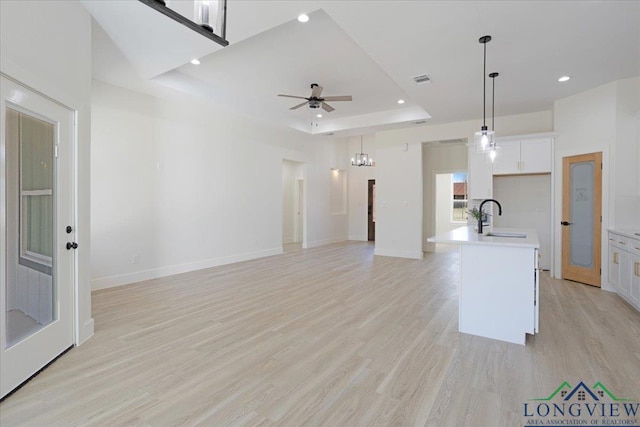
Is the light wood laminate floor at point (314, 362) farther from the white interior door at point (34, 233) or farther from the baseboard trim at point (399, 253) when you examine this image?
the baseboard trim at point (399, 253)

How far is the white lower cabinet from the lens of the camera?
12.2 ft

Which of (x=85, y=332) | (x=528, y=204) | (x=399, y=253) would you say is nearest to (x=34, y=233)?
(x=85, y=332)

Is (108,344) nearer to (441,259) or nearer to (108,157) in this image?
(108,157)

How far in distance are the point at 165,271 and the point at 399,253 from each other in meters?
5.20

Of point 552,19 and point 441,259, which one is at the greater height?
point 552,19

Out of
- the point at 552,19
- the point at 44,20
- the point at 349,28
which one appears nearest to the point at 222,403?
the point at 44,20

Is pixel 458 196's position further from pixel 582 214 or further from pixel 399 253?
pixel 582 214

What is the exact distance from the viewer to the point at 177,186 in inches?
227

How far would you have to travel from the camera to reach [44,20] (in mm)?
2396

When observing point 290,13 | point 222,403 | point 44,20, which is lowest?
point 222,403

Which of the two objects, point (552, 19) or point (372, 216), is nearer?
point (552, 19)

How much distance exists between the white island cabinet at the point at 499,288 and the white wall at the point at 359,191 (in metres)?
7.74

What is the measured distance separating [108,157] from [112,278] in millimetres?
1860

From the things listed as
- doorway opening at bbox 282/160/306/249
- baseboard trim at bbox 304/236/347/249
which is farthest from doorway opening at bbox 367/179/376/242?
doorway opening at bbox 282/160/306/249
